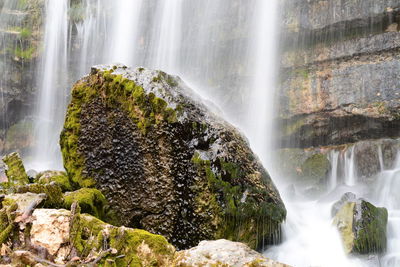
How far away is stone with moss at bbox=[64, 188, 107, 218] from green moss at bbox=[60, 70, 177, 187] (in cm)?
72

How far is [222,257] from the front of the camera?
3.13m

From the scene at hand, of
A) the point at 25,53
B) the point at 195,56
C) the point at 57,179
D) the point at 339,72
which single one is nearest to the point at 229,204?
the point at 57,179

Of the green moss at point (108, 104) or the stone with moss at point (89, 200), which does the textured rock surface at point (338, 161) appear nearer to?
the green moss at point (108, 104)

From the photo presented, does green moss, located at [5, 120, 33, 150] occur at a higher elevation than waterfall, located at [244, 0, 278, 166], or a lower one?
lower

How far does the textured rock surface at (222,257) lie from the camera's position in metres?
3.04

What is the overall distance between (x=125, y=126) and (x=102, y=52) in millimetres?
16063

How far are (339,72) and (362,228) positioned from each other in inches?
405

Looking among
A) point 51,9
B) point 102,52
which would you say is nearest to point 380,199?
point 102,52

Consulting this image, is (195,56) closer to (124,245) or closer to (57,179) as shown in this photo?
(57,179)

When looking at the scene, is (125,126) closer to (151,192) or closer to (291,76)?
(151,192)

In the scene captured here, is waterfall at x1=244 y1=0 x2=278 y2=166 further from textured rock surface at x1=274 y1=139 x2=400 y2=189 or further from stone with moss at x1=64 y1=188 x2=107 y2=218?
stone with moss at x1=64 y1=188 x2=107 y2=218

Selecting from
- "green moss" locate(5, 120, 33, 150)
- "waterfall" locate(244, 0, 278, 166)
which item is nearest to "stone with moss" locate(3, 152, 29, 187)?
"waterfall" locate(244, 0, 278, 166)

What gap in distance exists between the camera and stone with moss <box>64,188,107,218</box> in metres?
5.31

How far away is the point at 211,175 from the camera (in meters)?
5.90
